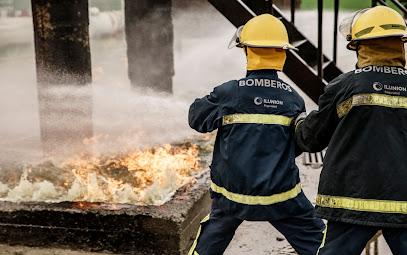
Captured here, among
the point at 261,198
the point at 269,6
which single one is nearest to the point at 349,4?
the point at 269,6

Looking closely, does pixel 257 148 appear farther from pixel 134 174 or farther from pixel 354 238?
pixel 134 174

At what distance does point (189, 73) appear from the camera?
15664 millimetres

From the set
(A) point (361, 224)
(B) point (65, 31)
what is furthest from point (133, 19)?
(A) point (361, 224)

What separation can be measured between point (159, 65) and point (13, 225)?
4811mm

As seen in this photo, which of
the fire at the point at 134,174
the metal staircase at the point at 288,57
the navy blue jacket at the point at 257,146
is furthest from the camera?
the metal staircase at the point at 288,57

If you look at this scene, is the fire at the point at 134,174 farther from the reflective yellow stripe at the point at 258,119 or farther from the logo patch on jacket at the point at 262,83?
the logo patch on jacket at the point at 262,83

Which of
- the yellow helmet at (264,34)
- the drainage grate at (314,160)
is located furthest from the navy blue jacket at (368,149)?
the drainage grate at (314,160)

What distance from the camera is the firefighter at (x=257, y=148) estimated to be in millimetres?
3268

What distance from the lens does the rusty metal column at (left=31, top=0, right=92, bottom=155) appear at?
582cm

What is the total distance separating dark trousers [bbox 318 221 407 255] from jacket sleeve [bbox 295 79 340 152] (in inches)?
17.6

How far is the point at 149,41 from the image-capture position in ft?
29.0

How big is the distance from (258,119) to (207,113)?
1.08 ft

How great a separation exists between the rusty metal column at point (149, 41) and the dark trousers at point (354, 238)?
6389 millimetres

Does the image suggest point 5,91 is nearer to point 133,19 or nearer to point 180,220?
point 133,19
